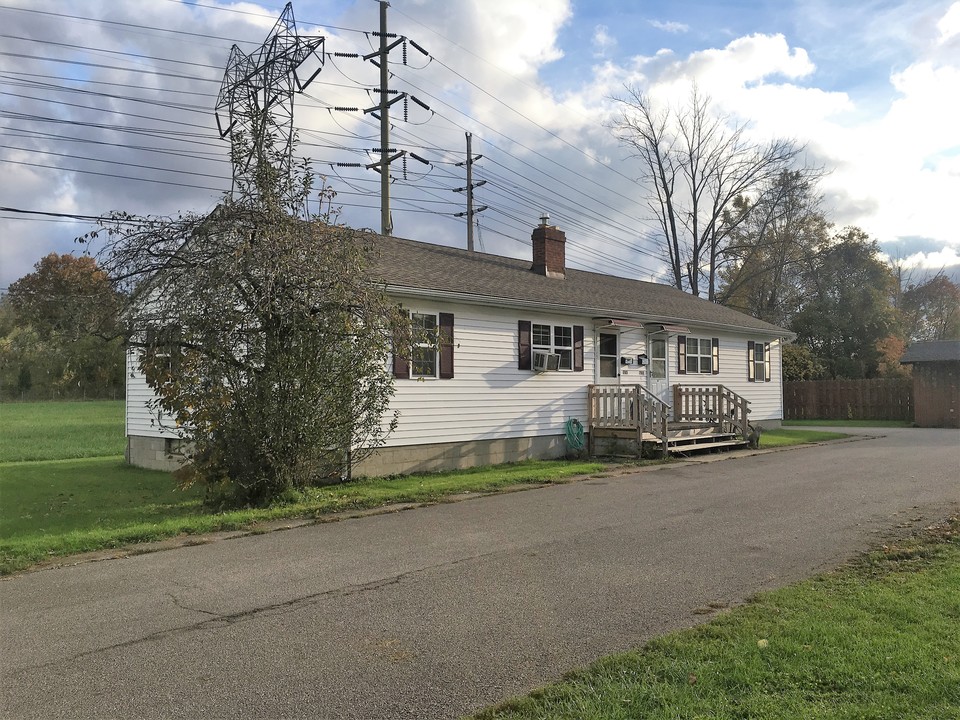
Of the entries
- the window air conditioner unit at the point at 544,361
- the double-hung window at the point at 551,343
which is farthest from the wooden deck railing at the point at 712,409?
the window air conditioner unit at the point at 544,361

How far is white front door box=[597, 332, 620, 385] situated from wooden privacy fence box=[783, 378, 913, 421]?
58.1 feet

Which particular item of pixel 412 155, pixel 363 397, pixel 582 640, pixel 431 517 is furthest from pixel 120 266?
pixel 412 155

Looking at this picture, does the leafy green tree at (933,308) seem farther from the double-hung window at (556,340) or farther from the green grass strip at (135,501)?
the green grass strip at (135,501)

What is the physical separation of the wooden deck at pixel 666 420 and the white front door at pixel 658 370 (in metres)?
0.29

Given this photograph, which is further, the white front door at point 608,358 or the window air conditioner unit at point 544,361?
the white front door at point 608,358

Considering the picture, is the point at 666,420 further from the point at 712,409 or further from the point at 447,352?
the point at 447,352

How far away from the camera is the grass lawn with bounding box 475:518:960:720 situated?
3469 millimetres

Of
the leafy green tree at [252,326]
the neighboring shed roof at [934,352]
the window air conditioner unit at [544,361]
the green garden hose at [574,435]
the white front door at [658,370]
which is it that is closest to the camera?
the leafy green tree at [252,326]

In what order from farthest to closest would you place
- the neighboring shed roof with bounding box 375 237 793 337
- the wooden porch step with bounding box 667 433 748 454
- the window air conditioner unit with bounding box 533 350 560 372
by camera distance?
the wooden porch step with bounding box 667 433 748 454
the window air conditioner unit with bounding box 533 350 560 372
the neighboring shed roof with bounding box 375 237 793 337

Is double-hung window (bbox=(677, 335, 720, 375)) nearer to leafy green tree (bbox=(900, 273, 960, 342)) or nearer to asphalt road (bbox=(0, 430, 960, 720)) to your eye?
asphalt road (bbox=(0, 430, 960, 720))

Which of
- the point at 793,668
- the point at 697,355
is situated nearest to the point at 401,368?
the point at 793,668

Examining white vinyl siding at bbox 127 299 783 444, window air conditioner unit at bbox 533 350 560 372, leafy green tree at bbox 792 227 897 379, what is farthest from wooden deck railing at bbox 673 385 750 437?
leafy green tree at bbox 792 227 897 379

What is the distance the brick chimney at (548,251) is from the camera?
19.4 meters

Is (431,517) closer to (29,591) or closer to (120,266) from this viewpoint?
(29,591)
